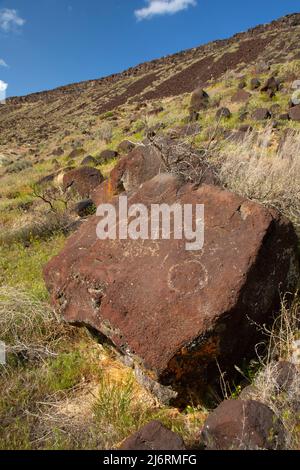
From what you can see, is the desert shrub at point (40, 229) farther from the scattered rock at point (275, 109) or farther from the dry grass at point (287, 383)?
the scattered rock at point (275, 109)

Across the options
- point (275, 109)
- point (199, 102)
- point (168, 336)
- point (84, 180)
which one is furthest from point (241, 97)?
point (168, 336)

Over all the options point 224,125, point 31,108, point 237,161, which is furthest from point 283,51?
point 31,108

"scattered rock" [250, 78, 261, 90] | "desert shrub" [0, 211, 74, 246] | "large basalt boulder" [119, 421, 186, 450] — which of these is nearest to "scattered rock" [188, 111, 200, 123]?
"scattered rock" [250, 78, 261, 90]

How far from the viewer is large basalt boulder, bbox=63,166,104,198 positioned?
8.91 m

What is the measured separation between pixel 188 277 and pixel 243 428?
100cm

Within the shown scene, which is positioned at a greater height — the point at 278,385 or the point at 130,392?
the point at 278,385

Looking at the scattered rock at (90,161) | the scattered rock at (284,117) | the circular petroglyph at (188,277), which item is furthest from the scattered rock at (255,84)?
the circular petroglyph at (188,277)

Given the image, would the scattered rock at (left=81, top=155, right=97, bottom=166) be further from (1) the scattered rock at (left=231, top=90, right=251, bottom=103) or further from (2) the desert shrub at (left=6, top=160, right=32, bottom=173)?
(2) the desert shrub at (left=6, top=160, right=32, bottom=173)

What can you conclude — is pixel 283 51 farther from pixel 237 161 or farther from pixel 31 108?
pixel 31 108

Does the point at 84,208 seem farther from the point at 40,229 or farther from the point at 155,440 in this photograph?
the point at 155,440

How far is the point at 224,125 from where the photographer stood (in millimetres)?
10906

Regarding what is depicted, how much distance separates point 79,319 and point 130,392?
2.23 feet

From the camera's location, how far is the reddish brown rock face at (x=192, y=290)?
264cm

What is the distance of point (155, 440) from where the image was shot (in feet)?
7.11
